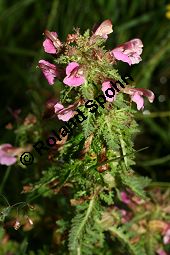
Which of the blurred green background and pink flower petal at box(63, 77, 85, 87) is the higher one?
the blurred green background

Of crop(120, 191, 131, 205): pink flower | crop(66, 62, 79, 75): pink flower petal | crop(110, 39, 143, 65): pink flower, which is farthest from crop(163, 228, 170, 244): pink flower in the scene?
crop(66, 62, 79, 75): pink flower petal

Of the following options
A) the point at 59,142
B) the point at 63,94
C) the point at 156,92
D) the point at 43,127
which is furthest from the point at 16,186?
the point at 156,92

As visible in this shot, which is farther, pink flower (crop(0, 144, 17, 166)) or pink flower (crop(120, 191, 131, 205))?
pink flower (crop(120, 191, 131, 205))

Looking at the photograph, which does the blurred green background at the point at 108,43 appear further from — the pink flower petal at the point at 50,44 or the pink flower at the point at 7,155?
the pink flower petal at the point at 50,44

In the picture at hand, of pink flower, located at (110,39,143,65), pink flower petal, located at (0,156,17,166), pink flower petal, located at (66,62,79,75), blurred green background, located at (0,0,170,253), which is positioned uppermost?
blurred green background, located at (0,0,170,253)

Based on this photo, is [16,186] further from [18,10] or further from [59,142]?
[18,10]

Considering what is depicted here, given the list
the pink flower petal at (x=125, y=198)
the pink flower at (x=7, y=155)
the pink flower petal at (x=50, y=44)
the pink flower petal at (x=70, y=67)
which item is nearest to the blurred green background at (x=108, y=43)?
the pink flower petal at (x=125, y=198)

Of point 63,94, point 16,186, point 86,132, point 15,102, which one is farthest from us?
point 15,102

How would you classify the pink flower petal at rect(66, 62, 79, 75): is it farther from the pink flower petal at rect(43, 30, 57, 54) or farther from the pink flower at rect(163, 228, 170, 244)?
the pink flower at rect(163, 228, 170, 244)
